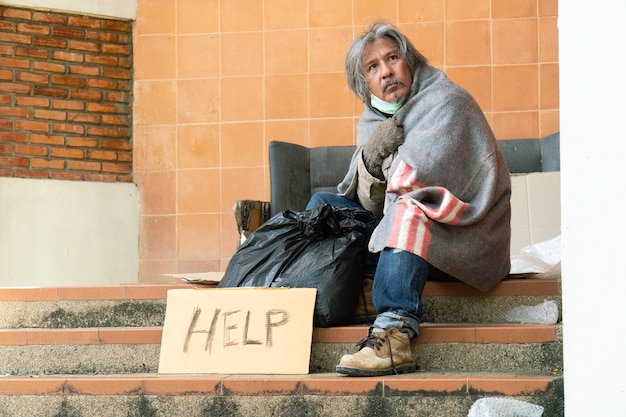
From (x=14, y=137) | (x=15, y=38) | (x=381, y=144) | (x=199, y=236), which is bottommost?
(x=199, y=236)

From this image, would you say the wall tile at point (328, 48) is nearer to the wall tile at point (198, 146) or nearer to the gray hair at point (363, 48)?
the wall tile at point (198, 146)

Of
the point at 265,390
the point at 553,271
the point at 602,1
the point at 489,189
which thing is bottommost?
the point at 265,390

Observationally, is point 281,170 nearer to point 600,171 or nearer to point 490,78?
point 490,78

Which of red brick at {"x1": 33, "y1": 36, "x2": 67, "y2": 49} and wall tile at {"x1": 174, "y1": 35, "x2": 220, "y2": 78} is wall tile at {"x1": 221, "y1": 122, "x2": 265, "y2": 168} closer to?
wall tile at {"x1": 174, "y1": 35, "x2": 220, "y2": 78}

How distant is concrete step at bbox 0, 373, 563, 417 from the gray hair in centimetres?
128

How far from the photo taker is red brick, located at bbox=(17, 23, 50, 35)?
6.37 meters

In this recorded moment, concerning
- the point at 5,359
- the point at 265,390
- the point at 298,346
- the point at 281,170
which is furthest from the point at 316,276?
the point at 281,170

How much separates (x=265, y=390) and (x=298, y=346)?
256 millimetres

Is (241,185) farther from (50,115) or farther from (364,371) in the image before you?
(364,371)

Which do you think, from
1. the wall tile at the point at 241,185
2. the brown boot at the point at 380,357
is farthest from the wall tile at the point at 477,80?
the brown boot at the point at 380,357

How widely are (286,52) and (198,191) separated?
1054mm

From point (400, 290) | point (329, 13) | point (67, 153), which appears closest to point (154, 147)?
point (67, 153)

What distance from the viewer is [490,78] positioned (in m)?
6.11

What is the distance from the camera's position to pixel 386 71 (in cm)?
394
